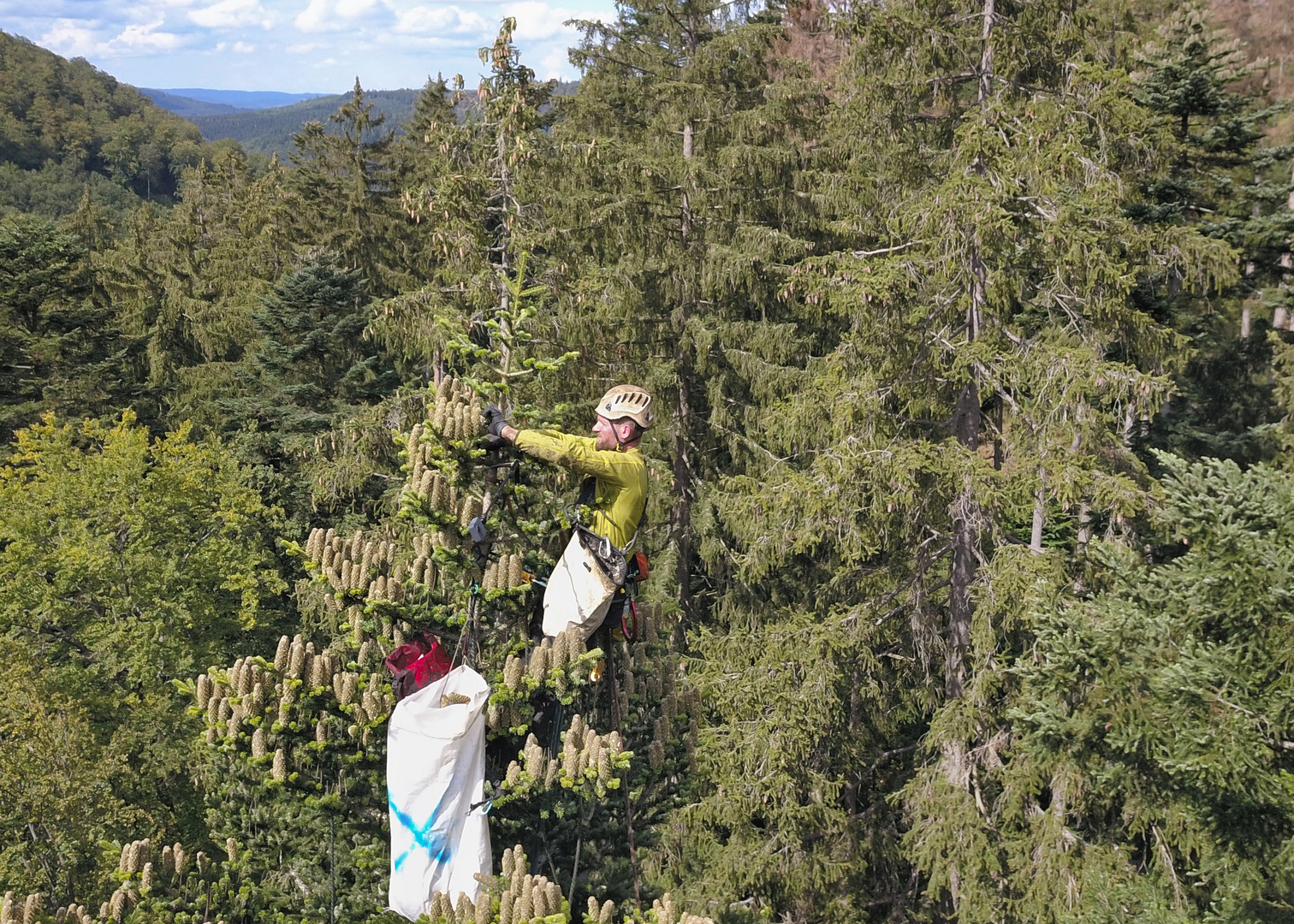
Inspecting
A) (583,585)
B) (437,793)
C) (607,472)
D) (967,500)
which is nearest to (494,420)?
(607,472)

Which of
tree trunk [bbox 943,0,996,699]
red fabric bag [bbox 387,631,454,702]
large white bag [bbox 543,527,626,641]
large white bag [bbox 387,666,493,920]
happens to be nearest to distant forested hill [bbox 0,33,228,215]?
tree trunk [bbox 943,0,996,699]

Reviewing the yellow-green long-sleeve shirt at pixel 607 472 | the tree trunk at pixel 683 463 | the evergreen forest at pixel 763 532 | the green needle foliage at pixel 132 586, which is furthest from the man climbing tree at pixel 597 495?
the green needle foliage at pixel 132 586

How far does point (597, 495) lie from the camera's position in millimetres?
5234

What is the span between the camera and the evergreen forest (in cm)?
520

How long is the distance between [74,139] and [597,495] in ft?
453

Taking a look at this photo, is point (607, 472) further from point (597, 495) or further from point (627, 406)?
point (627, 406)

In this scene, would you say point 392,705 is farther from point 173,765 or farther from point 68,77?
point 68,77

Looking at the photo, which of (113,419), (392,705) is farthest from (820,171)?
(113,419)

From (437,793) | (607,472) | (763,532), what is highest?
(607,472)

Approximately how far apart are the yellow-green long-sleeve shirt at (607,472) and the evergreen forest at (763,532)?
0.71 feet

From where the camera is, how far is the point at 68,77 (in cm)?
14112

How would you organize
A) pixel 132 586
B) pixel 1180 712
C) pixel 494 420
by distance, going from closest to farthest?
pixel 494 420
pixel 1180 712
pixel 132 586

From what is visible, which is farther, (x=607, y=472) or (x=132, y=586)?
(x=132, y=586)

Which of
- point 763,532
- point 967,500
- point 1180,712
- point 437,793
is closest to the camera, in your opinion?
point 437,793
